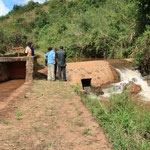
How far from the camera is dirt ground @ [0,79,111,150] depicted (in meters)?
2.95

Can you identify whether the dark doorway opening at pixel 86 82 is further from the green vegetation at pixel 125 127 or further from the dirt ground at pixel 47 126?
the green vegetation at pixel 125 127

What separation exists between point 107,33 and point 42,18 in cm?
1928

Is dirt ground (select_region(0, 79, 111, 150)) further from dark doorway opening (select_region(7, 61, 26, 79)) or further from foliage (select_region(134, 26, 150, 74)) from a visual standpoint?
foliage (select_region(134, 26, 150, 74))

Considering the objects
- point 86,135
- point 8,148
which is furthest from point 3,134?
point 86,135

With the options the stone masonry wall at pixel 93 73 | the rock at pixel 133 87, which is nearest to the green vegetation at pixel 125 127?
the rock at pixel 133 87

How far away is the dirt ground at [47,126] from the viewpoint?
2949 millimetres

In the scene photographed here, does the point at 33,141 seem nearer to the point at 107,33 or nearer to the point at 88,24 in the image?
the point at 107,33

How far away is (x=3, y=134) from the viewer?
10.4 feet

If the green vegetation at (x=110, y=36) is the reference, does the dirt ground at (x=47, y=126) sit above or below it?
below

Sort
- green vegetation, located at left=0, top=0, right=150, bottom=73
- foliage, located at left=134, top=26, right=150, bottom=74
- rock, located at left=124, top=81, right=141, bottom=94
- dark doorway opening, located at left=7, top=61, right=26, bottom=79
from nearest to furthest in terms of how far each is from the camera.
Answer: rock, located at left=124, top=81, right=141, bottom=94 < dark doorway opening, located at left=7, top=61, right=26, bottom=79 < foliage, located at left=134, top=26, right=150, bottom=74 < green vegetation, located at left=0, top=0, right=150, bottom=73

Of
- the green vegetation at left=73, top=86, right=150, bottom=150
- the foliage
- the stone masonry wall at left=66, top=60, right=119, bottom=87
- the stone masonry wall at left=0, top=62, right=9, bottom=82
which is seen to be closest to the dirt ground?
the green vegetation at left=73, top=86, right=150, bottom=150

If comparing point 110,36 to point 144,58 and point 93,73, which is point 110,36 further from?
point 93,73

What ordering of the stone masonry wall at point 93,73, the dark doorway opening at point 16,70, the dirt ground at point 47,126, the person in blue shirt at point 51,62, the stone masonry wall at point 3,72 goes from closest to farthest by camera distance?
the dirt ground at point 47,126 < the person in blue shirt at point 51,62 < the stone masonry wall at point 3,72 < the stone masonry wall at point 93,73 < the dark doorway opening at point 16,70

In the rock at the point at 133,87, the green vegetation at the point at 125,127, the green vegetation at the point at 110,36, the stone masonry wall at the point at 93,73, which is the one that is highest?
the green vegetation at the point at 110,36
